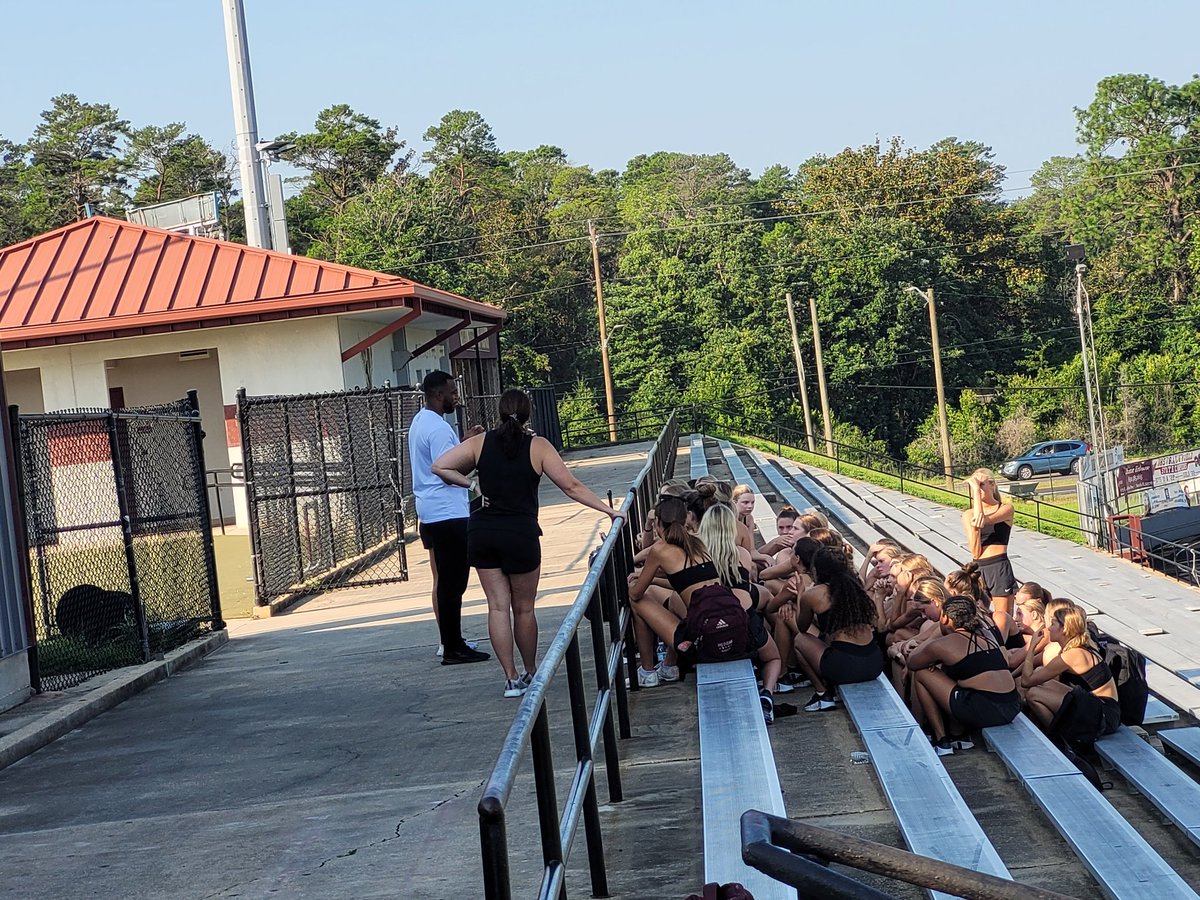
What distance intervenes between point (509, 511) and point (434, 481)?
1.43 metres

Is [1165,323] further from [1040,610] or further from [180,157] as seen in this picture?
[1040,610]

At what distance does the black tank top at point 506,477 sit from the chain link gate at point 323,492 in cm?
653

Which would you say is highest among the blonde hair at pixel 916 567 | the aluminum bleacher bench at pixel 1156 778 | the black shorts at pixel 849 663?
the blonde hair at pixel 916 567

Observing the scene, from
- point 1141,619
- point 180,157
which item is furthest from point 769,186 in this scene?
point 1141,619

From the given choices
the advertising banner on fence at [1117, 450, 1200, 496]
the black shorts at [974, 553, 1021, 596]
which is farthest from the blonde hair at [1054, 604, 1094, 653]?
the advertising banner on fence at [1117, 450, 1200, 496]

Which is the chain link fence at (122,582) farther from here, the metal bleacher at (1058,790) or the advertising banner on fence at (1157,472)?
the advertising banner on fence at (1157,472)

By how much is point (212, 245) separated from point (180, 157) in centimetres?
5610

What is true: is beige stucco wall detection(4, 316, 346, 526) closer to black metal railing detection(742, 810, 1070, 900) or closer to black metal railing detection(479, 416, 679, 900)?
black metal railing detection(479, 416, 679, 900)

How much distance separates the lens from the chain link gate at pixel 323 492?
1418 cm

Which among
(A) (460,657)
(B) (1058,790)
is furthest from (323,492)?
(B) (1058,790)

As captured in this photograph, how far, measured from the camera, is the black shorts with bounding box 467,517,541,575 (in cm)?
711

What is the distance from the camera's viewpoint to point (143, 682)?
362 inches

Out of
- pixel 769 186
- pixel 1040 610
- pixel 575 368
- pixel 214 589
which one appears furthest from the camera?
pixel 769 186

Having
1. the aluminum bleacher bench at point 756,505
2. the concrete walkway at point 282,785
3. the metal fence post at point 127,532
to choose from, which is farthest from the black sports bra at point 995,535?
the metal fence post at point 127,532
